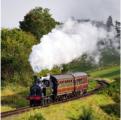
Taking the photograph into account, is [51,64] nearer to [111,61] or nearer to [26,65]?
[26,65]

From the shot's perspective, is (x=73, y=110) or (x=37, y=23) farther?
(x=37, y=23)

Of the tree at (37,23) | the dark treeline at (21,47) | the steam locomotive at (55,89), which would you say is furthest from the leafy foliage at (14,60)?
the tree at (37,23)

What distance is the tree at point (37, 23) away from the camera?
6919cm

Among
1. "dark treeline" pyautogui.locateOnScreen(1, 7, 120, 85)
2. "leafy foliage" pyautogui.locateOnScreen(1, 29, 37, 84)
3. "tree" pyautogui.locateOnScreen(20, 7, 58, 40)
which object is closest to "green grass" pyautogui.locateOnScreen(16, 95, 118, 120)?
"dark treeline" pyautogui.locateOnScreen(1, 7, 120, 85)

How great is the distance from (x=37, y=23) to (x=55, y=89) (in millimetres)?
24924

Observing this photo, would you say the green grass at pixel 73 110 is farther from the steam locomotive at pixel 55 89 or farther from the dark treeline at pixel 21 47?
the dark treeline at pixel 21 47

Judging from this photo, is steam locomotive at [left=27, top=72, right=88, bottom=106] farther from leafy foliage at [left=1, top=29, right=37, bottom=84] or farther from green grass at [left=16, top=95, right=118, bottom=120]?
leafy foliage at [left=1, top=29, right=37, bottom=84]

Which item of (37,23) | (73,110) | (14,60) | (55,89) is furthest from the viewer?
(37,23)

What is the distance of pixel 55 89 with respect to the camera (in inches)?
1837

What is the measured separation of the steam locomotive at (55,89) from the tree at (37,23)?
54.4ft

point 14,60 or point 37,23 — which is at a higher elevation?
point 37,23

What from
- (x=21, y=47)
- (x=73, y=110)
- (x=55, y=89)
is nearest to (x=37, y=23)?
(x=21, y=47)

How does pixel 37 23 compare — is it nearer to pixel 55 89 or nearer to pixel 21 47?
pixel 21 47

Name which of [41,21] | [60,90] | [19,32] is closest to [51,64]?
[60,90]
